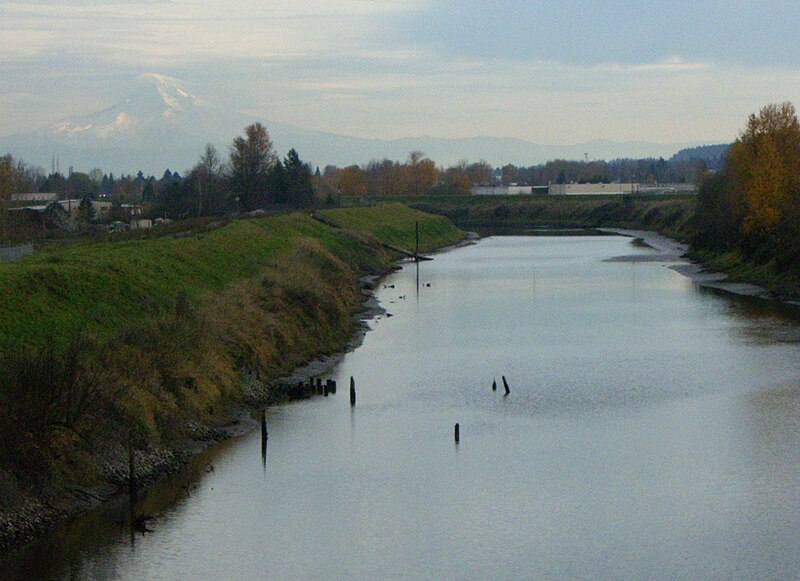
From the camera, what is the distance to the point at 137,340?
88.2 ft

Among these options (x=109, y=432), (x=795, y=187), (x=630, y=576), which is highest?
(x=795, y=187)

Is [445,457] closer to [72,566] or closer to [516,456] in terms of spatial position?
[516,456]

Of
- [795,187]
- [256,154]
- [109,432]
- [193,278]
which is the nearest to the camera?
[109,432]

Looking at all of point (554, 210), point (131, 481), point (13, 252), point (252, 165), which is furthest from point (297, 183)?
point (131, 481)

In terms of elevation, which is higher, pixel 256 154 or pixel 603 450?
pixel 256 154

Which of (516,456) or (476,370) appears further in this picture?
(476,370)

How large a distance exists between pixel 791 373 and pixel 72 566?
2388 cm

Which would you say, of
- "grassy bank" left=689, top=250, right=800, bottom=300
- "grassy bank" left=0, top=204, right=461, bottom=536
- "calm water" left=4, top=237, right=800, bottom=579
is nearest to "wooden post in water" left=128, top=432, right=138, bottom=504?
"grassy bank" left=0, top=204, right=461, bottom=536

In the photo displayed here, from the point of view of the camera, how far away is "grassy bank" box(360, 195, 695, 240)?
5384 inches

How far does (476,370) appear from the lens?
35.8m

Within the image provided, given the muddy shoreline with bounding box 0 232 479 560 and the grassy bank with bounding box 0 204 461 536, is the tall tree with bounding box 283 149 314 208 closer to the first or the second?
the grassy bank with bounding box 0 204 461 536

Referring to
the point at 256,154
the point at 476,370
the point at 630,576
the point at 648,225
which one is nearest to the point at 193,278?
the point at 476,370

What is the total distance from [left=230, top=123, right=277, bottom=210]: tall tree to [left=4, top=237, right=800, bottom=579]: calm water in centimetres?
6809

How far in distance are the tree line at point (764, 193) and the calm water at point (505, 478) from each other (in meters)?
21.4
